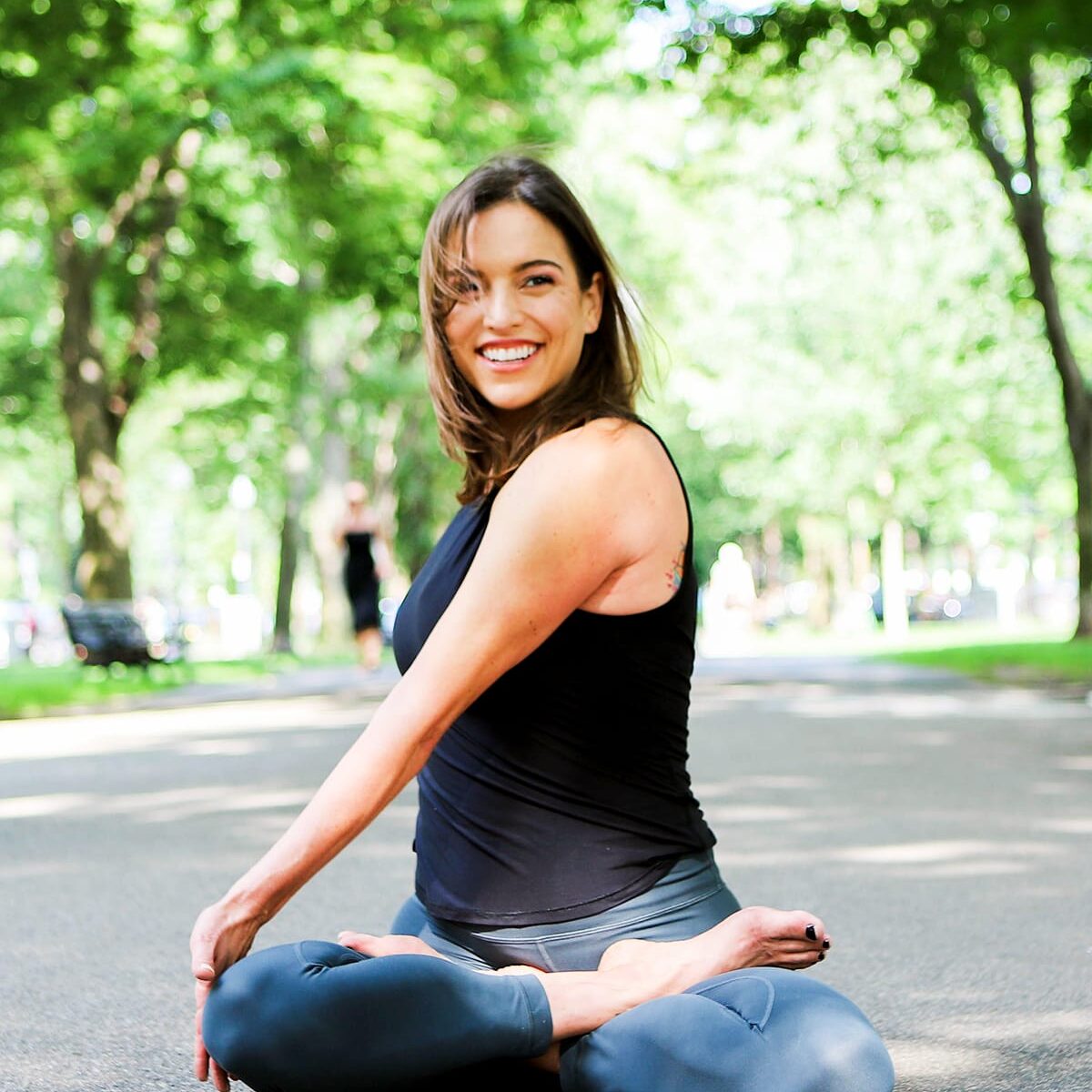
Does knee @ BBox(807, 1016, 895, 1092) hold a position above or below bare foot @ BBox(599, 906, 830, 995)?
below

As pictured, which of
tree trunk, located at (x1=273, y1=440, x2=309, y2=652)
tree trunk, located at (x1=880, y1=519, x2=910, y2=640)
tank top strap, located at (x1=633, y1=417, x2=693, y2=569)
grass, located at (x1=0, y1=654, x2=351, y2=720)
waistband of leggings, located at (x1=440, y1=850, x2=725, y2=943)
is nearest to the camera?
waistband of leggings, located at (x1=440, y1=850, x2=725, y2=943)

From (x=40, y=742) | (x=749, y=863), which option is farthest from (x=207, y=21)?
(x=749, y=863)

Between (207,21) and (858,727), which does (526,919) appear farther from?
(207,21)

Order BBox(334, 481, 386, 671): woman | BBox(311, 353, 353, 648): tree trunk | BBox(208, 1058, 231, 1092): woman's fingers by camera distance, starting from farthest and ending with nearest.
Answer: BBox(311, 353, 353, 648): tree trunk, BBox(334, 481, 386, 671): woman, BBox(208, 1058, 231, 1092): woman's fingers

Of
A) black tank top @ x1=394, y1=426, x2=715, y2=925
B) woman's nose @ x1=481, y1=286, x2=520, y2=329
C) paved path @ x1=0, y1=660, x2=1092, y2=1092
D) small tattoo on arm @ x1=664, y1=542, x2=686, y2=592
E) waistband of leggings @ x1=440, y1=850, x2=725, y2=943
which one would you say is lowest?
paved path @ x1=0, y1=660, x2=1092, y2=1092

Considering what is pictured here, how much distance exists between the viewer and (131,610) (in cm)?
2234

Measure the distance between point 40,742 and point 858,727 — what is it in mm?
5882

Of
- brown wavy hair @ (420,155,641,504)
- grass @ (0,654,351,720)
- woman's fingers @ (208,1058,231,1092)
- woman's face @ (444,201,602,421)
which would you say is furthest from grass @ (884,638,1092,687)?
woman's fingers @ (208,1058,231,1092)

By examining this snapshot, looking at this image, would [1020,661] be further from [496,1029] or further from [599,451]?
[496,1029]

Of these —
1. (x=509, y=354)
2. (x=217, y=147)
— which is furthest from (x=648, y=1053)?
(x=217, y=147)

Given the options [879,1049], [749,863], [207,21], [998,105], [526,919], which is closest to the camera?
[879,1049]

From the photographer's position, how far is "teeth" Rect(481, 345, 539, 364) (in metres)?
3.37

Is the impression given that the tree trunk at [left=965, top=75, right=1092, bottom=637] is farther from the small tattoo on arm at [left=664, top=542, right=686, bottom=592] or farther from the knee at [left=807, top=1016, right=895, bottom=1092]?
the knee at [left=807, top=1016, right=895, bottom=1092]

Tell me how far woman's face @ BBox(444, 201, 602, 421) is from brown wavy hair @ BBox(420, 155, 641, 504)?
0.02 meters
